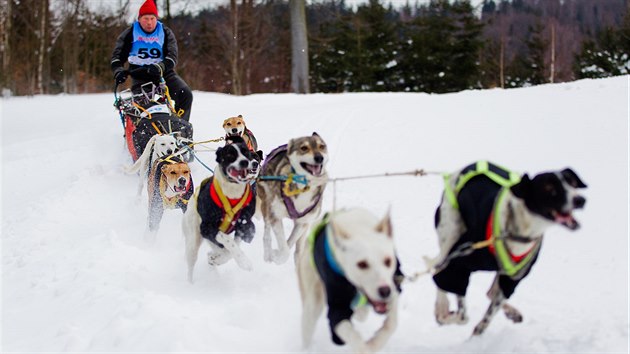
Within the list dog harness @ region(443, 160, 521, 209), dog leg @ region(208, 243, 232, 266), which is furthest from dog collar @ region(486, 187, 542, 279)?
dog leg @ region(208, 243, 232, 266)

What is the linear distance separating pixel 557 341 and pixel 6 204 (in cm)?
703

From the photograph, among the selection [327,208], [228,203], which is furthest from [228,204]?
[327,208]

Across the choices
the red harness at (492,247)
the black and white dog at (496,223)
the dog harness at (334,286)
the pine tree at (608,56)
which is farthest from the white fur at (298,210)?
the pine tree at (608,56)

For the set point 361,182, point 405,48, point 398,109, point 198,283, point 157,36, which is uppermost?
point 405,48

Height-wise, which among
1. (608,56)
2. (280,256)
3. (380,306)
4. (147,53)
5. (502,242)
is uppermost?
(608,56)

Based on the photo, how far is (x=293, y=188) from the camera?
4914 mm

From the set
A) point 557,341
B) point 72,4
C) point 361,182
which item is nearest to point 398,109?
point 361,182

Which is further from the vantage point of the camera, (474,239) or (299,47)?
(299,47)

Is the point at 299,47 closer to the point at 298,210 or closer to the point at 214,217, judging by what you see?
the point at 298,210

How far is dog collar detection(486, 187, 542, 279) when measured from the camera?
128 inches

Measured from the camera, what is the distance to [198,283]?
517cm

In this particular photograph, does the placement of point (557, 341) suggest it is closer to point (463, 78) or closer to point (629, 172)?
point (629, 172)

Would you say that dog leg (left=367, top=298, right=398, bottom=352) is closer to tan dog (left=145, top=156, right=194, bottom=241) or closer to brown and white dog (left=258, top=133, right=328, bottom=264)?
brown and white dog (left=258, top=133, right=328, bottom=264)

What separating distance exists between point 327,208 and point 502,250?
12.0 ft
